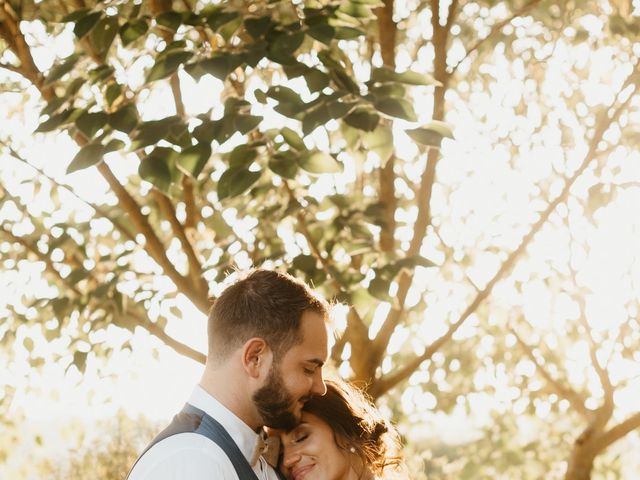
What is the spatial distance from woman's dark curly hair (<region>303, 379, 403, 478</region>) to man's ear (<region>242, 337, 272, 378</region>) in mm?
720

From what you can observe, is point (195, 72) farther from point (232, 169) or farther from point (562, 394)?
point (562, 394)

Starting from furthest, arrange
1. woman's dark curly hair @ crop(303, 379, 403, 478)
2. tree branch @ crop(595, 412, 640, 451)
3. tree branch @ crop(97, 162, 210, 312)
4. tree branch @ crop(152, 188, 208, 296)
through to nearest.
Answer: tree branch @ crop(595, 412, 640, 451)
tree branch @ crop(152, 188, 208, 296)
tree branch @ crop(97, 162, 210, 312)
woman's dark curly hair @ crop(303, 379, 403, 478)

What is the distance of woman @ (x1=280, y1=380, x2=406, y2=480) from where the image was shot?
3164 mm

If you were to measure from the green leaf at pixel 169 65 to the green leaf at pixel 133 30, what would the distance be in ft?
0.99

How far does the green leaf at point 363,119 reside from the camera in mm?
2393

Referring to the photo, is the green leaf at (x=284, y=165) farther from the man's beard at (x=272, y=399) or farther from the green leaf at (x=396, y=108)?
the man's beard at (x=272, y=399)

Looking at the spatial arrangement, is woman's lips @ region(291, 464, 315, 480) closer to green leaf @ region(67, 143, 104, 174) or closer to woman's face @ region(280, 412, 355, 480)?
woman's face @ region(280, 412, 355, 480)

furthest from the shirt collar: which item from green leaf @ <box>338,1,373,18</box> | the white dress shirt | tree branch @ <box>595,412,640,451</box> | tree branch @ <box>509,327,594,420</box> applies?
tree branch @ <box>509,327,594,420</box>

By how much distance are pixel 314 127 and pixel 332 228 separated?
1.73m

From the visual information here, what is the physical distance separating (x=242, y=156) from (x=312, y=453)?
3.62ft

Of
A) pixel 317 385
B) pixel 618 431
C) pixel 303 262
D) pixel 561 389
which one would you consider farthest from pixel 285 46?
pixel 561 389

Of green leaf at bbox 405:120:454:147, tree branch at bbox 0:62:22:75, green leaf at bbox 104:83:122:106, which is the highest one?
tree branch at bbox 0:62:22:75

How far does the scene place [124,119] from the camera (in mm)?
2449

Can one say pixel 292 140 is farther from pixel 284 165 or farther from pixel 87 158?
pixel 87 158
